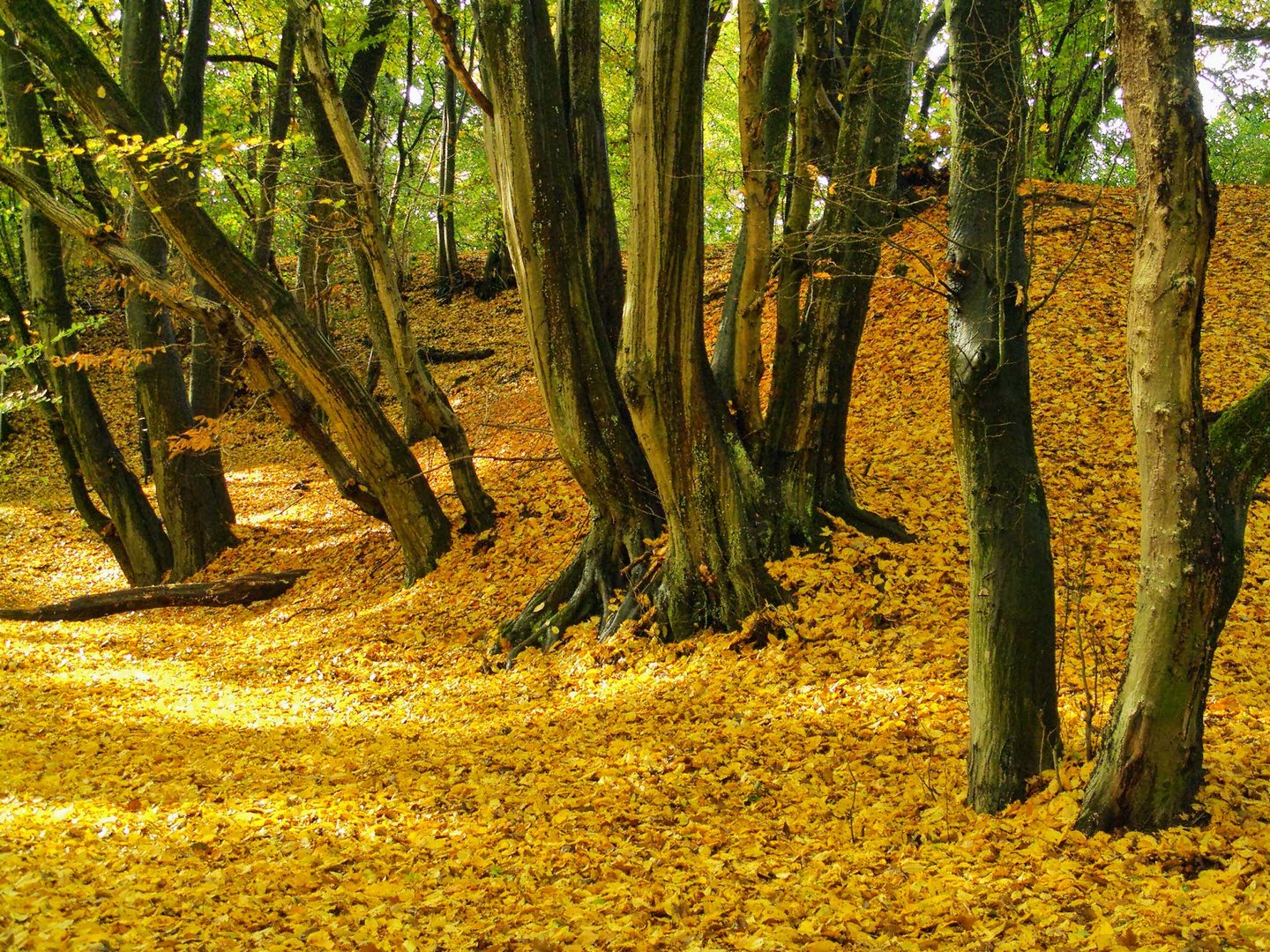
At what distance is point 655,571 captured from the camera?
21.8 ft

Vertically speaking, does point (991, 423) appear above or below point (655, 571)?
above

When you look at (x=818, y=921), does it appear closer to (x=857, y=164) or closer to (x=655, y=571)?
(x=655, y=571)

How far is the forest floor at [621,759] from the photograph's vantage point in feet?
10.2

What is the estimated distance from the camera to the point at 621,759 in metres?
4.82

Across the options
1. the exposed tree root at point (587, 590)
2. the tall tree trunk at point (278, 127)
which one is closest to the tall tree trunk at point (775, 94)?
the exposed tree root at point (587, 590)

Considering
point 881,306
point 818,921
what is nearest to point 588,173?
point 818,921

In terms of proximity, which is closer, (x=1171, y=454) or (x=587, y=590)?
(x=1171, y=454)

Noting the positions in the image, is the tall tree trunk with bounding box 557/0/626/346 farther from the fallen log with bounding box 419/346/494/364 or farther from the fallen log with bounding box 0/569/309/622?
the fallen log with bounding box 419/346/494/364

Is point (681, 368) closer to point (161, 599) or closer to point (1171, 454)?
point (1171, 454)

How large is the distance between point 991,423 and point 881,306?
9.58 meters

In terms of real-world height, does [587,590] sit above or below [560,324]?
below

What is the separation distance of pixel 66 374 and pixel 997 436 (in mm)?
9934

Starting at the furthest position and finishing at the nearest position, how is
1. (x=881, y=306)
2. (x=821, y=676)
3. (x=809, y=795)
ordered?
(x=881, y=306) → (x=821, y=676) → (x=809, y=795)

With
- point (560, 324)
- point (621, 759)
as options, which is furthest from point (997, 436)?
point (560, 324)
